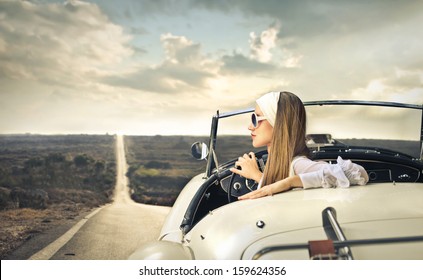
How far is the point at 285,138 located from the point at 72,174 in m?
2.63

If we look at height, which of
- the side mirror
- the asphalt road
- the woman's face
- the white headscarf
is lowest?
the asphalt road

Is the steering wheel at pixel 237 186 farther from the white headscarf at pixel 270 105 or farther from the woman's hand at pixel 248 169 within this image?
the white headscarf at pixel 270 105

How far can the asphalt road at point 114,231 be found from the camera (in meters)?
2.11

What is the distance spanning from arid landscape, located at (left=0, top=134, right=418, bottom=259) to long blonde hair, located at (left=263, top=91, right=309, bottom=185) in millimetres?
852

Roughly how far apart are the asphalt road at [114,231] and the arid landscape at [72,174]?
3.7 inches

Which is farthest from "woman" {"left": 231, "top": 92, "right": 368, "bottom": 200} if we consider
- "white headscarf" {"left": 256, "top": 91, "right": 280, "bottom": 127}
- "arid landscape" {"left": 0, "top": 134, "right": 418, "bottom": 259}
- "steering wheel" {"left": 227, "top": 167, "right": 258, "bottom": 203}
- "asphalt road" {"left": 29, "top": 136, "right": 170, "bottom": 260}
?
"asphalt road" {"left": 29, "top": 136, "right": 170, "bottom": 260}

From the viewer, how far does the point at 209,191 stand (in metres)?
1.43

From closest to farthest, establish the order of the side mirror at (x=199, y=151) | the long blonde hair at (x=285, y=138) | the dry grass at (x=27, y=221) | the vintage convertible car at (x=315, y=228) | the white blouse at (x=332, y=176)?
the vintage convertible car at (x=315, y=228) < the white blouse at (x=332, y=176) < the long blonde hair at (x=285, y=138) < the side mirror at (x=199, y=151) < the dry grass at (x=27, y=221)

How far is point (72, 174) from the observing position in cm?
334

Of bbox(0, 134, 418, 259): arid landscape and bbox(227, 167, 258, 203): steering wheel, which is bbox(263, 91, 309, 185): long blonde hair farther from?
bbox(0, 134, 418, 259): arid landscape

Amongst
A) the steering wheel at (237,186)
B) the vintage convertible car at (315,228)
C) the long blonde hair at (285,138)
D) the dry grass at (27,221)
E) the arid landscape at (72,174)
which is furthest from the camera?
the arid landscape at (72,174)

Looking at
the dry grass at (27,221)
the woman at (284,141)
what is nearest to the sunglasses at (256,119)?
the woman at (284,141)

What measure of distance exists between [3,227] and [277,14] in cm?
196

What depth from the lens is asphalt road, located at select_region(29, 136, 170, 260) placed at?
83.2 inches
